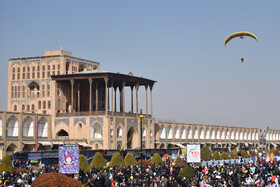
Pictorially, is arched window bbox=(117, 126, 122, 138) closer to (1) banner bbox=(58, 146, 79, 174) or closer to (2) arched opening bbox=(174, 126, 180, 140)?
(2) arched opening bbox=(174, 126, 180, 140)

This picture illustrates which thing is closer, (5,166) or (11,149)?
(5,166)

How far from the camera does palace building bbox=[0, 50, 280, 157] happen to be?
50625 millimetres

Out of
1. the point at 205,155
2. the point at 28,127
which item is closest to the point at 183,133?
the point at 205,155

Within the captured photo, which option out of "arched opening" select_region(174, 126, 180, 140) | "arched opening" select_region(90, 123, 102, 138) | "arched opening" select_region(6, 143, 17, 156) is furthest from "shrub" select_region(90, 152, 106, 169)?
"arched opening" select_region(174, 126, 180, 140)

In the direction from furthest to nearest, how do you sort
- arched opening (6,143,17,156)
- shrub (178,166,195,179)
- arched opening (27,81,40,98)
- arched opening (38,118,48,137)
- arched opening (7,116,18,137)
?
arched opening (27,81,40,98)
arched opening (38,118,48,137)
arched opening (6,143,17,156)
arched opening (7,116,18,137)
shrub (178,166,195,179)

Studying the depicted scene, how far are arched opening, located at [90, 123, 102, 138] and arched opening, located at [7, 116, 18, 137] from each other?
29.5 ft

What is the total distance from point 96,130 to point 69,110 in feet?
20.4

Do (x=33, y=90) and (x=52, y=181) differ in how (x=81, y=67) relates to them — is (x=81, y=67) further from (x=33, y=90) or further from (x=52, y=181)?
(x=52, y=181)

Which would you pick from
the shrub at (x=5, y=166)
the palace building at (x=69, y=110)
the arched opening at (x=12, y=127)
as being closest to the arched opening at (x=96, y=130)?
the palace building at (x=69, y=110)

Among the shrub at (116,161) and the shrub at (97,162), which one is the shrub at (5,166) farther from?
the shrub at (116,161)

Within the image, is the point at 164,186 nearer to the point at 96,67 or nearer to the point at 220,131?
the point at 96,67

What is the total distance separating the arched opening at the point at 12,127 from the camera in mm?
47619

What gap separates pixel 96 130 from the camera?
179 ft

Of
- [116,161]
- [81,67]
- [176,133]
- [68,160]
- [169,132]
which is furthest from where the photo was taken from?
[176,133]
